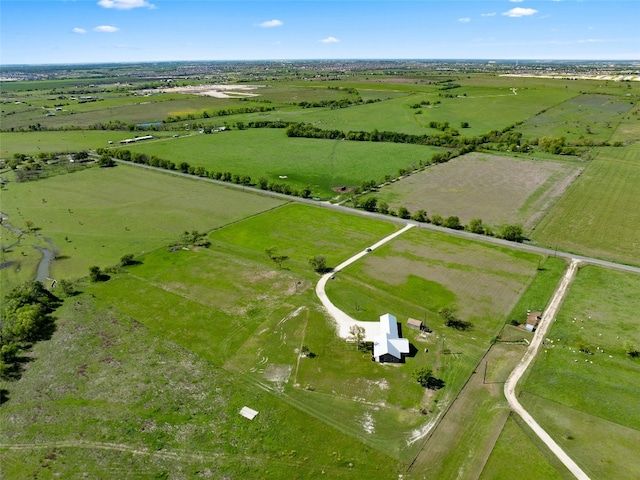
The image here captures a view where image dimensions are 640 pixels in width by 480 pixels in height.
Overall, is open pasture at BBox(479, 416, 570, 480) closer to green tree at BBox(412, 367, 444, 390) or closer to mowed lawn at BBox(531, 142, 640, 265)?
green tree at BBox(412, 367, 444, 390)

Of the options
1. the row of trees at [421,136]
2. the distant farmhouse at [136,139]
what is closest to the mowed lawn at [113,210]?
the distant farmhouse at [136,139]

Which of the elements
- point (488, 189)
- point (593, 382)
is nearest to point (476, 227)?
point (488, 189)

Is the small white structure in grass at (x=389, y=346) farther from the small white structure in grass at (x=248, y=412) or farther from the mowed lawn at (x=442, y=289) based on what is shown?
the small white structure in grass at (x=248, y=412)

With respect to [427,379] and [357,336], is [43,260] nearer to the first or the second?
[357,336]

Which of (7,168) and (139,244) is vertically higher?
(7,168)

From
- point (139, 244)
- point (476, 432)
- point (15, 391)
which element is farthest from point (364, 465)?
point (139, 244)

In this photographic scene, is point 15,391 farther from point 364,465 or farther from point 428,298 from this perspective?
point 428,298
